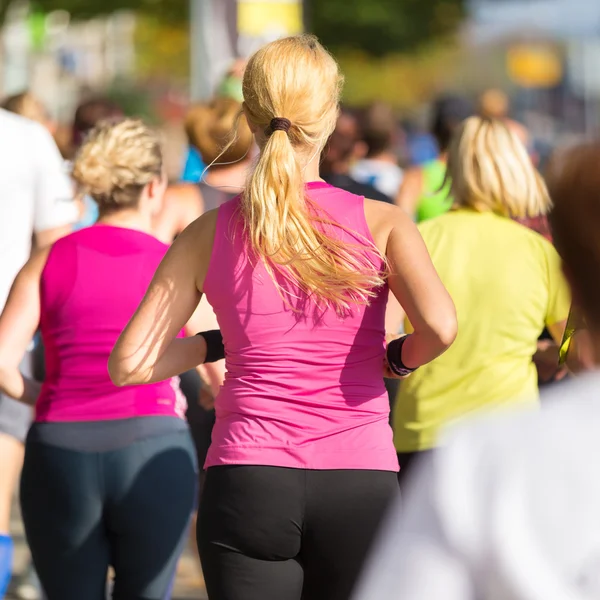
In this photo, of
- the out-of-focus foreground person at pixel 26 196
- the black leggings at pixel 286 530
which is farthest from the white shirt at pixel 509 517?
the out-of-focus foreground person at pixel 26 196

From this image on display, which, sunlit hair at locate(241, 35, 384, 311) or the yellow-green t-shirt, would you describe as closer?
sunlit hair at locate(241, 35, 384, 311)

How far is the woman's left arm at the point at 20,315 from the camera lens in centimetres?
359

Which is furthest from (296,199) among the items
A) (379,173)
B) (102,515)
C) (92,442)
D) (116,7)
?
(116,7)

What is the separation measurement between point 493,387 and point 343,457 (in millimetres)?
1255

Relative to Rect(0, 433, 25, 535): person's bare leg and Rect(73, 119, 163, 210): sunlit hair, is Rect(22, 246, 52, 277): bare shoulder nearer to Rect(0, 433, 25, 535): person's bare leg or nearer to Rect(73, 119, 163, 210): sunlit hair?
Rect(73, 119, 163, 210): sunlit hair

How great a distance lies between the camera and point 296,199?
278 centimetres

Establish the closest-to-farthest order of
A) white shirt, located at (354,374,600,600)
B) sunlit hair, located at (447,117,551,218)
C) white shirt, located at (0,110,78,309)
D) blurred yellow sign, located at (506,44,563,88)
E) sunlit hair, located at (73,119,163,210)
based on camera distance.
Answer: white shirt, located at (354,374,600,600) < sunlit hair, located at (73,119,163,210) < sunlit hair, located at (447,117,551,218) < white shirt, located at (0,110,78,309) < blurred yellow sign, located at (506,44,563,88)

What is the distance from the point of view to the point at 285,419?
9.11ft

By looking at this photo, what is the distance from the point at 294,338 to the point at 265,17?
8544 mm

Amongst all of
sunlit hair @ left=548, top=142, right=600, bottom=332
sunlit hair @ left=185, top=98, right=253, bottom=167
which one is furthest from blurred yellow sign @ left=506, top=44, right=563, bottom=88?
sunlit hair @ left=548, top=142, right=600, bottom=332

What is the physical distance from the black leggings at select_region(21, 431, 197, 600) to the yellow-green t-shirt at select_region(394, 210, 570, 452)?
836mm

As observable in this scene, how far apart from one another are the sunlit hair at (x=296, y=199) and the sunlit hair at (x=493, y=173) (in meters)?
1.35

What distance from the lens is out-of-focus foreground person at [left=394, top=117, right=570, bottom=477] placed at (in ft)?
12.9

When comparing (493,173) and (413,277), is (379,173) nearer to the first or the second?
(493,173)
